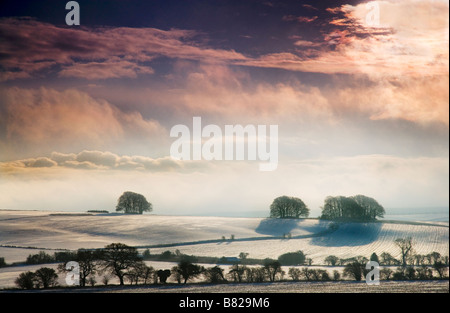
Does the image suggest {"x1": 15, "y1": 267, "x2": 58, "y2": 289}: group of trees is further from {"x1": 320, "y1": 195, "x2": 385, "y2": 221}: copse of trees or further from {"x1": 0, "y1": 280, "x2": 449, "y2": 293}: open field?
{"x1": 320, "y1": 195, "x2": 385, "y2": 221}: copse of trees

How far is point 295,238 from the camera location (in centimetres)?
2438

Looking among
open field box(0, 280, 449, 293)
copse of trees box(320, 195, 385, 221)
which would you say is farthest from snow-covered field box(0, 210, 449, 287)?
open field box(0, 280, 449, 293)

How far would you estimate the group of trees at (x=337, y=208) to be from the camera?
74.8ft

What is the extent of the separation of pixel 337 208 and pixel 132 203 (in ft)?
37.1

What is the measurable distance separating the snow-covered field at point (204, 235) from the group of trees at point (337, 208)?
2.17ft

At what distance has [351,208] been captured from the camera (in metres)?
24.2

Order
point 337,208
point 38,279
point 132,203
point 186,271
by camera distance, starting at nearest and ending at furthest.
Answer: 1. point 38,279
2. point 186,271
3. point 132,203
4. point 337,208

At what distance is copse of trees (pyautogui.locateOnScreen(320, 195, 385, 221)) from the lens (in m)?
23.7

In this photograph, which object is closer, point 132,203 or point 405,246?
point 132,203

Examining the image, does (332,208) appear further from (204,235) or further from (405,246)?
(204,235)

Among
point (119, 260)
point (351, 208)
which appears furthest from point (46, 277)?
point (351, 208)

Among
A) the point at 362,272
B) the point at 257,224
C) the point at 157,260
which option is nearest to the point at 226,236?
the point at 257,224

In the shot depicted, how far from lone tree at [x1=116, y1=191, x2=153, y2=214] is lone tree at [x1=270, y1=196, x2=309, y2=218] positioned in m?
6.33
